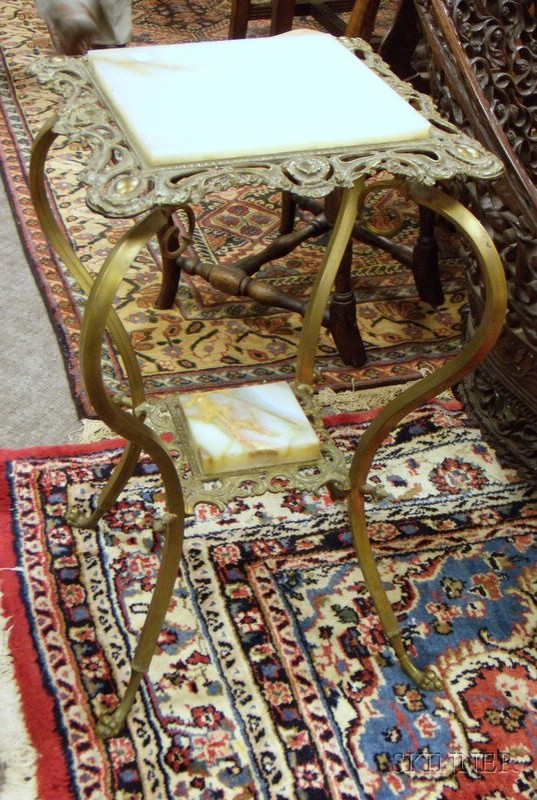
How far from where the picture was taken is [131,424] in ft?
3.62

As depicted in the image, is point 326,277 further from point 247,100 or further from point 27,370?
point 27,370

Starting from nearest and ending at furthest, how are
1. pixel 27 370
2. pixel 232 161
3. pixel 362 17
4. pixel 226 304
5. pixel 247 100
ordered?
pixel 232 161, pixel 247 100, pixel 362 17, pixel 27 370, pixel 226 304

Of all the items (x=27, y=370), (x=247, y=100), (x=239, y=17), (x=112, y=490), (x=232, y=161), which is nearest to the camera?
(x=232, y=161)

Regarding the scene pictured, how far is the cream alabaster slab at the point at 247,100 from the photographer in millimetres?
1030

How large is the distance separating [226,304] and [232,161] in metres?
1.27

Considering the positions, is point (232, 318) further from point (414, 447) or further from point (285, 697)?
point (285, 697)

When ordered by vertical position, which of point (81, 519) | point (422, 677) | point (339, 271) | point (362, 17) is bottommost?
point (422, 677)

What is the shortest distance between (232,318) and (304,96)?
3.61ft

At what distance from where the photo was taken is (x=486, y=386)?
1.75m

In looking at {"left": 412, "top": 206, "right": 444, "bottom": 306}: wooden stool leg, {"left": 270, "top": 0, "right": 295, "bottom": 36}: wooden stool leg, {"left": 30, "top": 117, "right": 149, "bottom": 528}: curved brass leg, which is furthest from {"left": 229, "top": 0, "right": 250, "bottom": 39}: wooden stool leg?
{"left": 30, "top": 117, "right": 149, "bottom": 528}: curved brass leg

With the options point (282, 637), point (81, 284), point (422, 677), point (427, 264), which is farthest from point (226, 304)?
point (422, 677)

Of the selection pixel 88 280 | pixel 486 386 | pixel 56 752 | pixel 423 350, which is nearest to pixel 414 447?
pixel 486 386

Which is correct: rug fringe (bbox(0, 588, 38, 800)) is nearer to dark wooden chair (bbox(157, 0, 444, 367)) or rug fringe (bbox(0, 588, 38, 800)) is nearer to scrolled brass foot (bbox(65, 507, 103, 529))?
scrolled brass foot (bbox(65, 507, 103, 529))

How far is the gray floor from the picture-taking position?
1839mm
